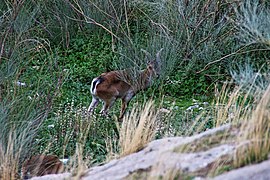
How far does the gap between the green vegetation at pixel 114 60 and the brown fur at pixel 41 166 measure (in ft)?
1.97

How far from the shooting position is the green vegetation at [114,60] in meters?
8.70

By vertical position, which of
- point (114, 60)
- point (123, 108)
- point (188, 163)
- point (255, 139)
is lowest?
point (123, 108)

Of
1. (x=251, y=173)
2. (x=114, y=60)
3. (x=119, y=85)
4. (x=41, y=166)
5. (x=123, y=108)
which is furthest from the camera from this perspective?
(x=114, y=60)

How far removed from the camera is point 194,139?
4844mm

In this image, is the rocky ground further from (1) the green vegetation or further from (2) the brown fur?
(1) the green vegetation

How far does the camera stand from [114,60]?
12.8 m

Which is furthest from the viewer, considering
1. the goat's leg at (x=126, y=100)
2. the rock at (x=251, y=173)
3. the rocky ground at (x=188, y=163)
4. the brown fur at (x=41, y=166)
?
the goat's leg at (x=126, y=100)

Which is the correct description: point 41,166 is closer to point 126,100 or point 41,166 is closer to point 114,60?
point 126,100

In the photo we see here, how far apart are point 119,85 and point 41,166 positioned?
4245mm

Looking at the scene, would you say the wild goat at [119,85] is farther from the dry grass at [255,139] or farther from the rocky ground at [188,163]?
the dry grass at [255,139]

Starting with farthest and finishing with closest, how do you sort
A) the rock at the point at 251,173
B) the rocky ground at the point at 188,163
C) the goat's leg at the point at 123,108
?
the goat's leg at the point at 123,108, the rocky ground at the point at 188,163, the rock at the point at 251,173

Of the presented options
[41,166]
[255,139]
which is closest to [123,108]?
[41,166]

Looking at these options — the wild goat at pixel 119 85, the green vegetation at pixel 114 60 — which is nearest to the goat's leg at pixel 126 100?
the wild goat at pixel 119 85

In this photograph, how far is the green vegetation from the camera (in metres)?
8.70
